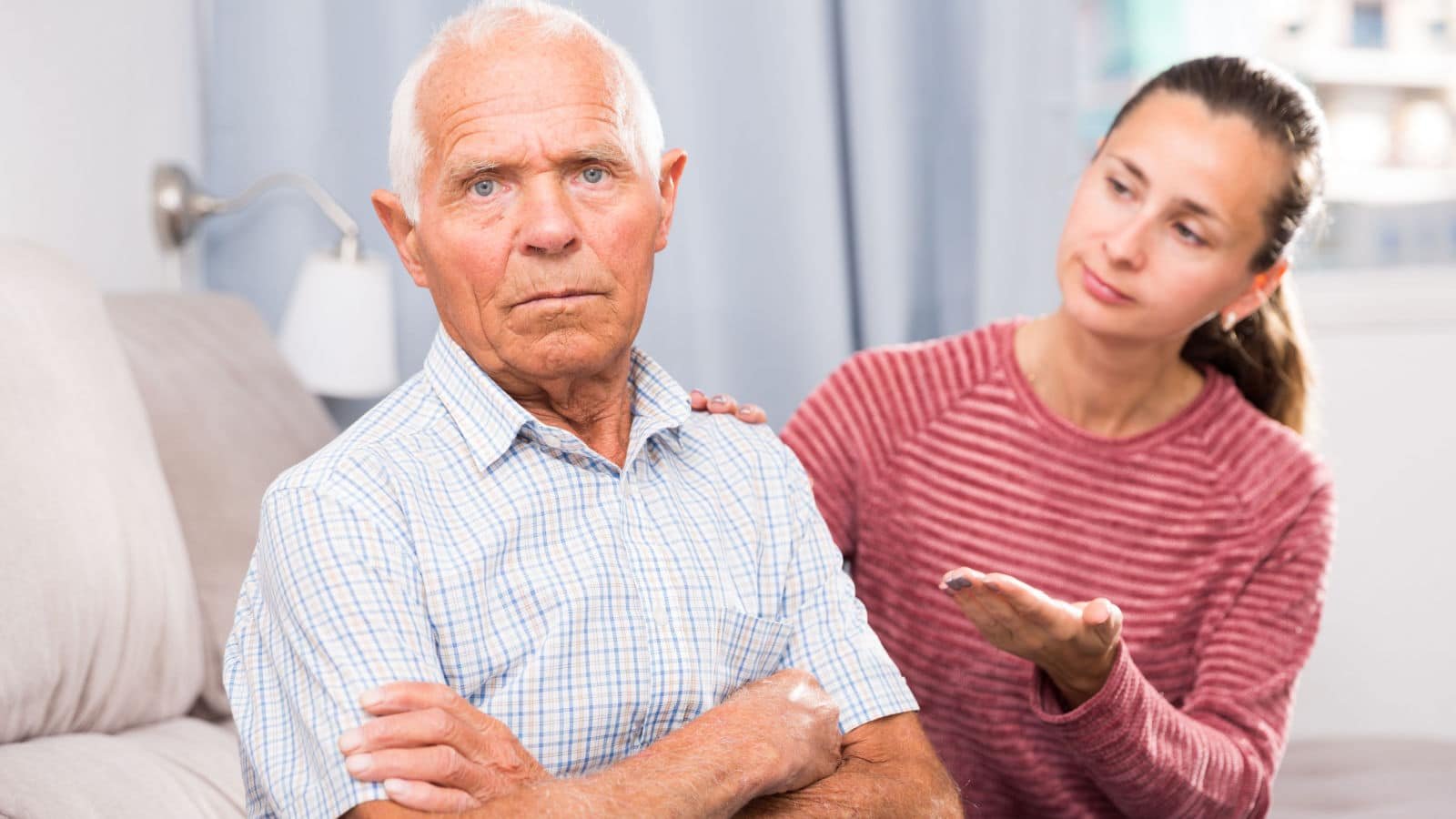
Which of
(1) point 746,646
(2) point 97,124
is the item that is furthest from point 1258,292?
(2) point 97,124

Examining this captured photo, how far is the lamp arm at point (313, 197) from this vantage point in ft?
6.84

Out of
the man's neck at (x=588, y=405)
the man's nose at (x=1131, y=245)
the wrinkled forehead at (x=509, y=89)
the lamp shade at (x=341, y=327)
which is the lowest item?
the lamp shade at (x=341, y=327)

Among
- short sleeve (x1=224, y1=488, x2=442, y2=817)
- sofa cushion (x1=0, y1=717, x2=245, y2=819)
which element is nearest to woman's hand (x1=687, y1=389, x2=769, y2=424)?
short sleeve (x1=224, y1=488, x2=442, y2=817)

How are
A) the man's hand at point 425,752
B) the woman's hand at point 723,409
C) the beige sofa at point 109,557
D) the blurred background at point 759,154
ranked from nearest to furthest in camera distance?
1. the man's hand at point 425,752
2. the beige sofa at point 109,557
3. the woman's hand at point 723,409
4. the blurred background at point 759,154

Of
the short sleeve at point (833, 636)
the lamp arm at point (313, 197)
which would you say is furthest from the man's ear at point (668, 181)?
the lamp arm at point (313, 197)

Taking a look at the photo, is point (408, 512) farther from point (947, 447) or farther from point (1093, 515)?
point (1093, 515)

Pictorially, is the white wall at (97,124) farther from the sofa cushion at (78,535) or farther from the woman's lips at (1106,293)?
the woman's lips at (1106,293)

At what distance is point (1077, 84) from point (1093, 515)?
0.92 m

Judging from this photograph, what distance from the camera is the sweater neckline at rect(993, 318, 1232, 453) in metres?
1.72

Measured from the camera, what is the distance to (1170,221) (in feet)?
5.29

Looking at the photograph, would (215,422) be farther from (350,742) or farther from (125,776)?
(350,742)

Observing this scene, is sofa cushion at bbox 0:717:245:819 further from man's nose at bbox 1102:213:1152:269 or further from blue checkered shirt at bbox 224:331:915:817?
man's nose at bbox 1102:213:1152:269

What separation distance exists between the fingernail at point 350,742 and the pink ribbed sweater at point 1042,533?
874mm

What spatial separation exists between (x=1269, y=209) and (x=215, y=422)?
1.34m
